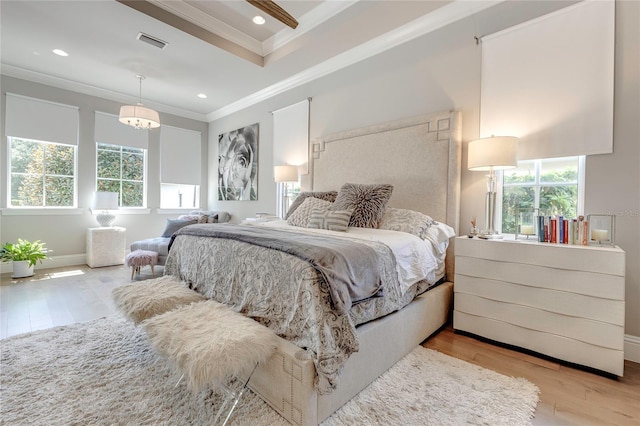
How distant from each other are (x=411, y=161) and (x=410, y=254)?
1.28 m

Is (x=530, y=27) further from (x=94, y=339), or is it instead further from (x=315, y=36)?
(x=94, y=339)

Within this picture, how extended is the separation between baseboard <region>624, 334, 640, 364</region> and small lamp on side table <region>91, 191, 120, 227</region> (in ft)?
20.1

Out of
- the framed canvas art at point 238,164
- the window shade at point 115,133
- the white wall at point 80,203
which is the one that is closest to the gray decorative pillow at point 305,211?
the framed canvas art at point 238,164

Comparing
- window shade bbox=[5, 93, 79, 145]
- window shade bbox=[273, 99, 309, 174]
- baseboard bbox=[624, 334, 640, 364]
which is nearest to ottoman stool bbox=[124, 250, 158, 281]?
window shade bbox=[273, 99, 309, 174]

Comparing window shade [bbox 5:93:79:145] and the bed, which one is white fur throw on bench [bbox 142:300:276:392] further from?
window shade [bbox 5:93:79:145]

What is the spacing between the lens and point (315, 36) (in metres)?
3.10

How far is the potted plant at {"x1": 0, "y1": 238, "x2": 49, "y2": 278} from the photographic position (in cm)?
374

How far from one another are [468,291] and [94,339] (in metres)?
2.88

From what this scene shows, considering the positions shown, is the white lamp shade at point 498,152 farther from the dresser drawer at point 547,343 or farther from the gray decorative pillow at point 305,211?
the gray decorative pillow at point 305,211

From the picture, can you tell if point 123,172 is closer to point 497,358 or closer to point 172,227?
point 172,227

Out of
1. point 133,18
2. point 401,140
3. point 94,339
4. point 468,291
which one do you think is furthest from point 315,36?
point 94,339

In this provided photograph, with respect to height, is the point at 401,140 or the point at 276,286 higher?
the point at 401,140

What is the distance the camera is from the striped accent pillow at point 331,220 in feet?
7.99

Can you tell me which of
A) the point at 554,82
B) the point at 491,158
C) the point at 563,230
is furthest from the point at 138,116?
the point at 563,230
